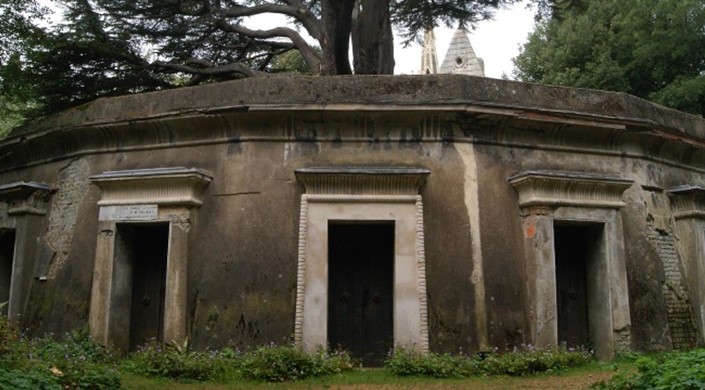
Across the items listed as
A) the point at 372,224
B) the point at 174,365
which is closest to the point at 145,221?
the point at 174,365

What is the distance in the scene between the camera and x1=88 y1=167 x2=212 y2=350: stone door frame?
28.4ft

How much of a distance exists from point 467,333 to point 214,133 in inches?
164

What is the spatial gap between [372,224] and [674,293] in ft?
14.4

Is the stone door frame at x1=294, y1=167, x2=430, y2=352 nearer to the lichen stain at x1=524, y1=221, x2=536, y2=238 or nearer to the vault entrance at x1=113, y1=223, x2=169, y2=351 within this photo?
the lichen stain at x1=524, y1=221, x2=536, y2=238

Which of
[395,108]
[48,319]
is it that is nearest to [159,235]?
[48,319]

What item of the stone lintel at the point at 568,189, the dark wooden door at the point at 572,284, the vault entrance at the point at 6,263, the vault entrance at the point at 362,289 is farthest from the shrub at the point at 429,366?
the vault entrance at the point at 6,263

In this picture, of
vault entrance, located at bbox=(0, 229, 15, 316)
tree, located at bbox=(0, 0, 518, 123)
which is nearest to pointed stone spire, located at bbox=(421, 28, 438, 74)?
tree, located at bbox=(0, 0, 518, 123)

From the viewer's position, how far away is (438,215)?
875cm

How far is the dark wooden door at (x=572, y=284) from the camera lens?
938cm

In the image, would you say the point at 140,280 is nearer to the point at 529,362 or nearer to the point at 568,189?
the point at 529,362

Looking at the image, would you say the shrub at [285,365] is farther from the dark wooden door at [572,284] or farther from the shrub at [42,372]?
the dark wooden door at [572,284]

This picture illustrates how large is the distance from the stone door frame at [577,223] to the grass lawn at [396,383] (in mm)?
1165

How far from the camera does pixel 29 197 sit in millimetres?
10250

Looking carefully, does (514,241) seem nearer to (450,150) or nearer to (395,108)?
(450,150)
